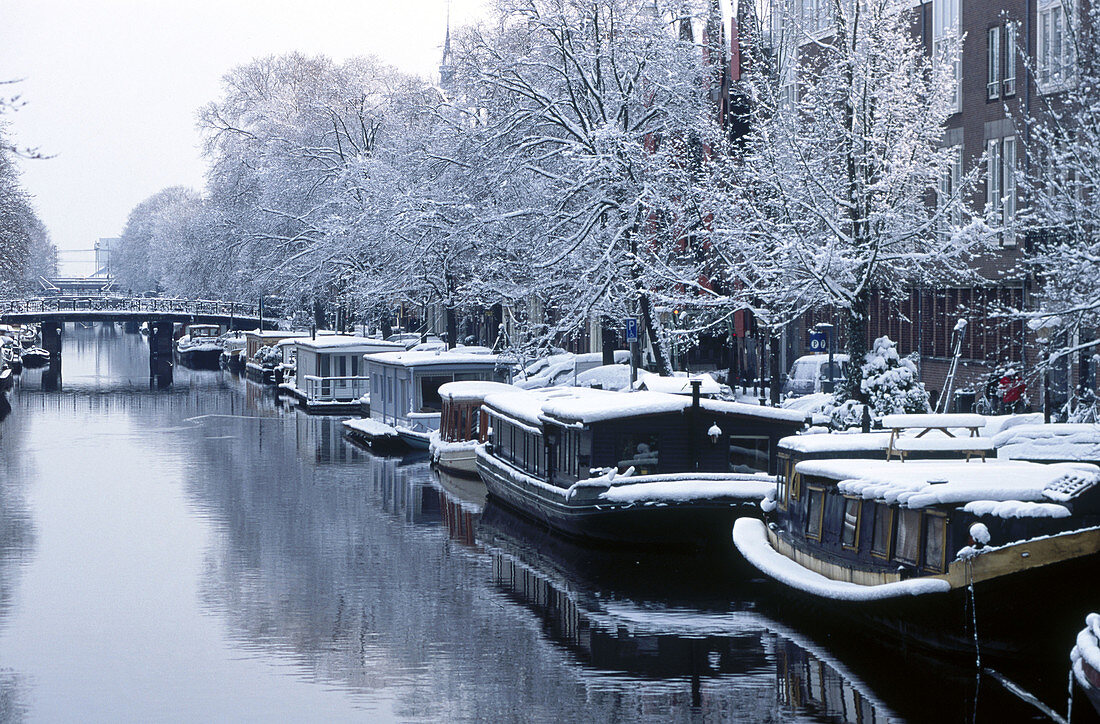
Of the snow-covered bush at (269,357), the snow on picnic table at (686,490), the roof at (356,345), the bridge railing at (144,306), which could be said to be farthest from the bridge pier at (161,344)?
the snow on picnic table at (686,490)

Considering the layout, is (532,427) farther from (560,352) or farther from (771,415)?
(560,352)

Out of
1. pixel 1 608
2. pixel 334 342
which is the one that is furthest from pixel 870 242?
pixel 334 342

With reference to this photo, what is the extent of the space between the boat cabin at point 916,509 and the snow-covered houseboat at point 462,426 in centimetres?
1738

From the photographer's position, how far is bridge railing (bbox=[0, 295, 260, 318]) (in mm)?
106125

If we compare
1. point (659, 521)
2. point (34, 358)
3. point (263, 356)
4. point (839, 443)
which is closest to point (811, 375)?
point (659, 521)

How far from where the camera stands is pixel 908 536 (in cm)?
2119

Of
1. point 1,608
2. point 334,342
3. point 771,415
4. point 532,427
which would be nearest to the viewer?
point 1,608

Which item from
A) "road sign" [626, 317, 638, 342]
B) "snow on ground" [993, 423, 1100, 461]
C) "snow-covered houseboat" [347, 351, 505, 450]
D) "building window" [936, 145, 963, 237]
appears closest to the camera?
"snow on ground" [993, 423, 1100, 461]

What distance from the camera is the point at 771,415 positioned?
29.8 meters

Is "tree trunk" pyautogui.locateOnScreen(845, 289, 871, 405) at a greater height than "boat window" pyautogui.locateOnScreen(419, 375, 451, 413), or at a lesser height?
greater

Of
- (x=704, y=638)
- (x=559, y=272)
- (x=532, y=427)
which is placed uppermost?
(x=559, y=272)

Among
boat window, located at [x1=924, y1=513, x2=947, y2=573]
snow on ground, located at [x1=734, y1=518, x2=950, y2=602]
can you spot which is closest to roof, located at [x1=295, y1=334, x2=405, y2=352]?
snow on ground, located at [x1=734, y1=518, x2=950, y2=602]

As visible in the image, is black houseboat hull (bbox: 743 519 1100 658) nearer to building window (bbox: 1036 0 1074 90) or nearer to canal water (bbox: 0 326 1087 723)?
canal water (bbox: 0 326 1087 723)

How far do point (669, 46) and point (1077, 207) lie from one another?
19.0 meters
